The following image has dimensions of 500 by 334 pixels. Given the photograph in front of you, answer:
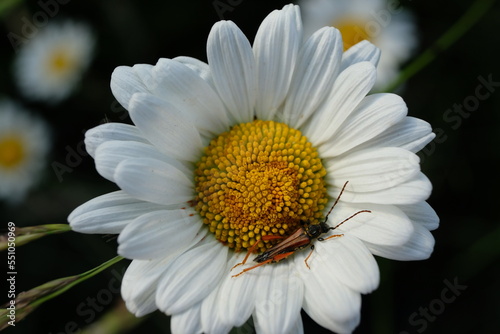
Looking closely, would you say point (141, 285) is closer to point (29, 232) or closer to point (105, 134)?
point (29, 232)

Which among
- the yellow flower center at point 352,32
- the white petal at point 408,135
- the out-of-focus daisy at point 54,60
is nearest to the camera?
the white petal at point 408,135

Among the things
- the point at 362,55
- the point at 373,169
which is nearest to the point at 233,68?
the point at 362,55

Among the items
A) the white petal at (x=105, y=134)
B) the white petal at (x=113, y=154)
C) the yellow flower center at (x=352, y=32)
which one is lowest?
the white petal at (x=113, y=154)

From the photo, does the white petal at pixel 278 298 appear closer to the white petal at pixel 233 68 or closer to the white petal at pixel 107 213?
the white petal at pixel 107 213

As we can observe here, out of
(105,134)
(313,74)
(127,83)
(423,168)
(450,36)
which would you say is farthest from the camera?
(423,168)

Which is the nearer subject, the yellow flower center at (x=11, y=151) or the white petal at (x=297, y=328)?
the white petal at (x=297, y=328)

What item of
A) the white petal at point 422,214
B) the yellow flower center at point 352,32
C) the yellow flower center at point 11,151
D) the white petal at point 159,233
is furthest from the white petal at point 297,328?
the yellow flower center at point 11,151
